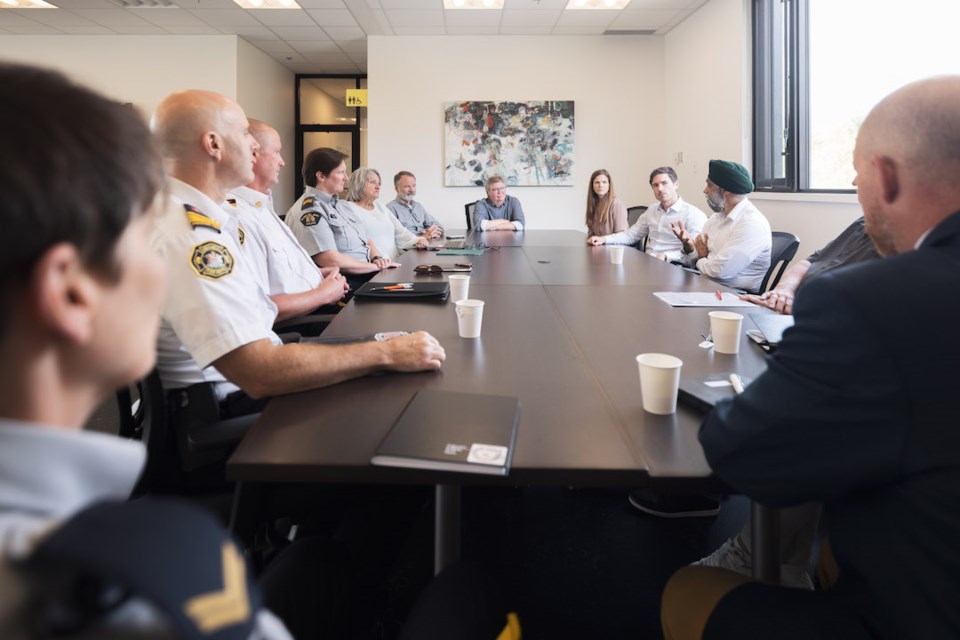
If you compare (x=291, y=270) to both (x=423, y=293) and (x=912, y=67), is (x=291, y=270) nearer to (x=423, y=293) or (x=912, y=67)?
(x=423, y=293)

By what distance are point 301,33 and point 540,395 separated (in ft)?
25.1

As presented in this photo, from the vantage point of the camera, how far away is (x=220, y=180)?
5.83 ft

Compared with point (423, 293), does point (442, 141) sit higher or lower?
higher

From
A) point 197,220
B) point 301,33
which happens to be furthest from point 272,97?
point 197,220

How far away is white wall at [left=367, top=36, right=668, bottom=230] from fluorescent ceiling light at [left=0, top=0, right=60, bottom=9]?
350 centimetres

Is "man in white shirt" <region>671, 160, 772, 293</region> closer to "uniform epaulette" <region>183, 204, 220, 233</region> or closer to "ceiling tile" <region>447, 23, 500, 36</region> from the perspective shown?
"uniform epaulette" <region>183, 204, 220, 233</region>

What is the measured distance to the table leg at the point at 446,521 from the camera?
115cm

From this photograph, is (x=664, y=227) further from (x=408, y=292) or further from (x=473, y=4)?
(x=408, y=292)

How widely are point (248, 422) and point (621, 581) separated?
112 cm

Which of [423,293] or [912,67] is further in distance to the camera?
[912,67]

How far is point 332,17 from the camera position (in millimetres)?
6793

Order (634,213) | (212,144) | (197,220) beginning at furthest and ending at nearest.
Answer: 1. (634,213)
2. (212,144)
3. (197,220)

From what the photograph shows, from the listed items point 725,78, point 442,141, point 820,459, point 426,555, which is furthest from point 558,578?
point 442,141

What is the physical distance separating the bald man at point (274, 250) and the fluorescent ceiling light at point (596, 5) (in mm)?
4824
